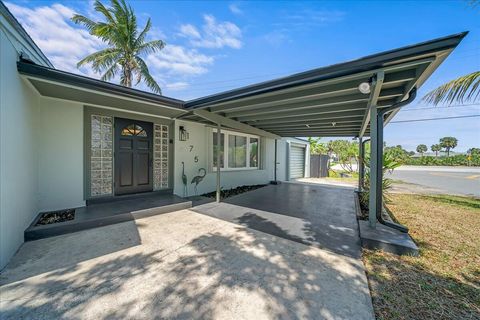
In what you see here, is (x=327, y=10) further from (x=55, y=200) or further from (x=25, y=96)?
(x=55, y=200)

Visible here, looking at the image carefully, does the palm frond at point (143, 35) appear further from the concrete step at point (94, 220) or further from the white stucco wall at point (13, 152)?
the concrete step at point (94, 220)

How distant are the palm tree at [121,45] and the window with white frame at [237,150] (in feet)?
25.6

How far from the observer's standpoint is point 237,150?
873 centimetres

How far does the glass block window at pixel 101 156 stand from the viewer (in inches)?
195

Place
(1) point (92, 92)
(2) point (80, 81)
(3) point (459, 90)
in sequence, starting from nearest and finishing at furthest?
(2) point (80, 81) → (1) point (92, 92) → (3) point (459, 90)

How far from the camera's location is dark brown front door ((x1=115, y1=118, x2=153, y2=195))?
5.37 meters

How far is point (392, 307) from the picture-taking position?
6.47 feet

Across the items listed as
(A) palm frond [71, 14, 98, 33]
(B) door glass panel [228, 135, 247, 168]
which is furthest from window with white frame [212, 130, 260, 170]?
(A) palm frond [71, 14, 98, 33]

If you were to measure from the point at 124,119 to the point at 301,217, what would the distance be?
17.7 feet

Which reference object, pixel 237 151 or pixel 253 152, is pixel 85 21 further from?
pixel 253 152

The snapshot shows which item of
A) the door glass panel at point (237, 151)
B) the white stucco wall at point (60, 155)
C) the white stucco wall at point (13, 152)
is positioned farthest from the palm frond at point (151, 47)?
the white stucco wall at point (13, 152)

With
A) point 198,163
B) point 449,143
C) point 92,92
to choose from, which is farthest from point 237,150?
point 449,143

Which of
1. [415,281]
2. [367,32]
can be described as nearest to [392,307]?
[415,281]

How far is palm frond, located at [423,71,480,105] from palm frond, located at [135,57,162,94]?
13.5 metres
